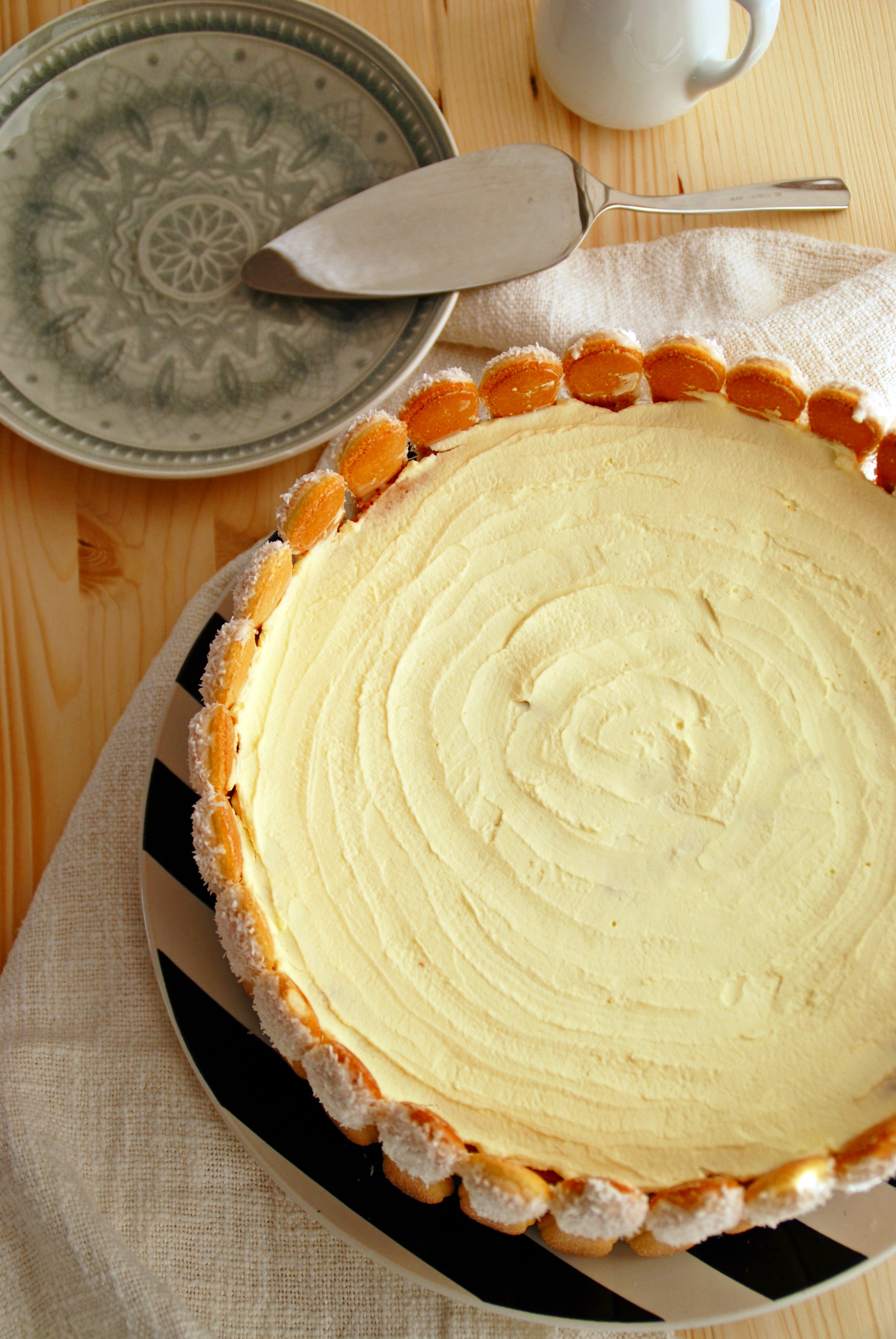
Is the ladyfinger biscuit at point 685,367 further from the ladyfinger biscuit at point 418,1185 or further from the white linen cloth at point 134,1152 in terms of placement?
the ladyfinger biscuit at point 418,1185

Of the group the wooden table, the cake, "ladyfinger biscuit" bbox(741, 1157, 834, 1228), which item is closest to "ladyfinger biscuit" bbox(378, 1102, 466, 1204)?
the cake

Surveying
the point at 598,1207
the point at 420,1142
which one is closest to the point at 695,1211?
the point at 598,1207

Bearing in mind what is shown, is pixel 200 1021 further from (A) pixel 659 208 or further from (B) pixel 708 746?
(A) pixel 659 208

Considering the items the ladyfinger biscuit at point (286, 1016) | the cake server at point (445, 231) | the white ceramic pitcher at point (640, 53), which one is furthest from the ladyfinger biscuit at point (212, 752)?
the white ceramic pitcher at point (640, 53)

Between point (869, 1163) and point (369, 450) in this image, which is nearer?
point (869, 1163)

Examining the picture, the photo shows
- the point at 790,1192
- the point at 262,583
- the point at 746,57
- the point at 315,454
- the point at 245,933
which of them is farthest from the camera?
the point at 315,454

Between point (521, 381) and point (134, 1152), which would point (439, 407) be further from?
point (134, 1152)
